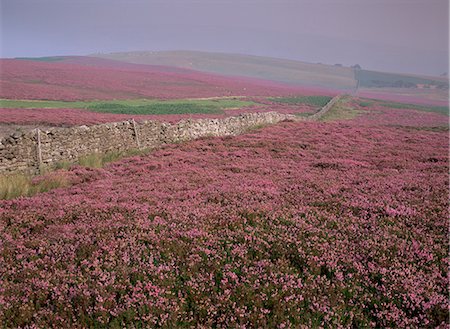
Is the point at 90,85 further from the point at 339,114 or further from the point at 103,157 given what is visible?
the point at 103,157

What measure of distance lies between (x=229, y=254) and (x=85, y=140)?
14.6 m

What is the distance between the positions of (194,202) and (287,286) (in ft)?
15.4

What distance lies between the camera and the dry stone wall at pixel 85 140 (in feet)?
49.1

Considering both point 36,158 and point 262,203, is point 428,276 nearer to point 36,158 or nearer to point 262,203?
point 262,203

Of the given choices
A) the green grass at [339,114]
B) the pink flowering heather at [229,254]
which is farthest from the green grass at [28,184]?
the green grass at [339,114]

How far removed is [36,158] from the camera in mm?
15797

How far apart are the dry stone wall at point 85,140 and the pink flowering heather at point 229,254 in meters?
4.59

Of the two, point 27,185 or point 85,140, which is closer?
point 27,185

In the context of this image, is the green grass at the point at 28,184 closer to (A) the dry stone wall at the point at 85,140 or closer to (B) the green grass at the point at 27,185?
(B) the green grass at the point at 27,185

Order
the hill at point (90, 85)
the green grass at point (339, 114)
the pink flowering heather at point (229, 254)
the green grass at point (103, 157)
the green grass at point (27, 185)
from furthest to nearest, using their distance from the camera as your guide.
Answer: the hill at point (90, 85) < the green grass at point (339, 114) < the green grass at point (103, 157) < the green grass at point (27, 185) < the pink flowering heather at point (229, 254)

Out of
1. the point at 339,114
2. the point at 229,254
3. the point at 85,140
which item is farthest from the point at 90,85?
the point at 229,254

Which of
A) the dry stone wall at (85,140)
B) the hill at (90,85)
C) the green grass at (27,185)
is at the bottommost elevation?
the green grass at (27,185)

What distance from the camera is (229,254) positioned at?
6477mm

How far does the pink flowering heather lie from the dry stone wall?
4.59m
